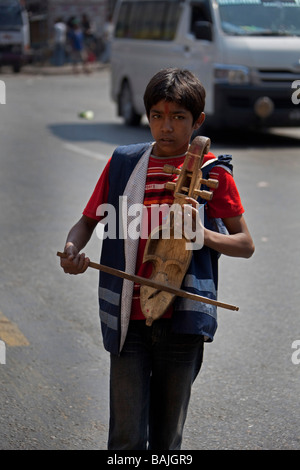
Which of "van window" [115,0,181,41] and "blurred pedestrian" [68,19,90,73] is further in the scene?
"blurred pedestrian" [68,19,90,73]

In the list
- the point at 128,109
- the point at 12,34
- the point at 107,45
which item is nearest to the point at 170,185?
the point at 128,109

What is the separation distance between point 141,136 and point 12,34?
18376 millimetres

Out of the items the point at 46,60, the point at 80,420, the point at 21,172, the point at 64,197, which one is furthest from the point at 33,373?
the point at 46,60

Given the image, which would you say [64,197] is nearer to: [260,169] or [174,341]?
[260,169]

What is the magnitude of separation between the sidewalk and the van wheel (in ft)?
55.7

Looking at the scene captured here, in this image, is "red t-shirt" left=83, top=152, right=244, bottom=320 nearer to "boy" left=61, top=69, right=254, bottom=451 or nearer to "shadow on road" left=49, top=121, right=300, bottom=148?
"boy" left=61, top=69, right=254, bottom=451

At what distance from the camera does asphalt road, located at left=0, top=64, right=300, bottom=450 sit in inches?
165

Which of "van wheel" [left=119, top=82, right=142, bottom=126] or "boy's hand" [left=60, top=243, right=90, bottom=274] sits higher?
"boy's hand" [left=60, top=243, right=90, bottom=274]

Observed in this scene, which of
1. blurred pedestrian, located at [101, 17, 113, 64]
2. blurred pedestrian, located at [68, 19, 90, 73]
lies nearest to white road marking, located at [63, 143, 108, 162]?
blurred pedestrian, located at [68, 19, 90, 73]

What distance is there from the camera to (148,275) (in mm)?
2969

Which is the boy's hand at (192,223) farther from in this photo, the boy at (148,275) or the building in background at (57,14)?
the building in background at (57,14)

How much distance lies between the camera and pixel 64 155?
12.6 metres

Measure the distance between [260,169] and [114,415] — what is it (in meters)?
8.59

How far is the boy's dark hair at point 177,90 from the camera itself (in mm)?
2902
